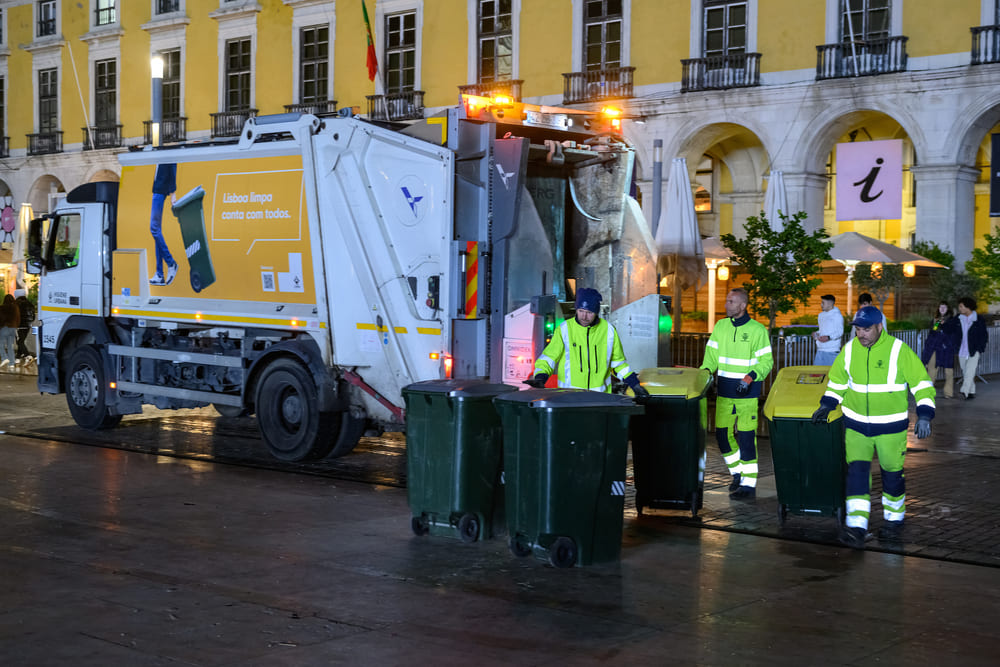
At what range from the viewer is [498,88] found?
3256 centimetres

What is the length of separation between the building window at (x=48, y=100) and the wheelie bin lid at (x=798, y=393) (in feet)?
130

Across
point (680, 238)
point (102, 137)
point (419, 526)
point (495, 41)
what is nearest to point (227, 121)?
point (102, 137)

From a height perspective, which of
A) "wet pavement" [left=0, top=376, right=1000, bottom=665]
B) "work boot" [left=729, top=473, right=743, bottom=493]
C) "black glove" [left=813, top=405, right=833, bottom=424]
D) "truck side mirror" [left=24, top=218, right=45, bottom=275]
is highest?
"truck side mirror" [left=24, top=218, right=45, bottom=275]

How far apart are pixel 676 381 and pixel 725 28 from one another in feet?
71.3

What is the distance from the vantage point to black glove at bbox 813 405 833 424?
28.0ft

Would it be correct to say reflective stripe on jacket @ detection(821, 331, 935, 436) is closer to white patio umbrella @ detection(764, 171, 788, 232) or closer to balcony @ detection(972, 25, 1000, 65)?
white patio umbrella @ detection(764, 171, 788, 232)

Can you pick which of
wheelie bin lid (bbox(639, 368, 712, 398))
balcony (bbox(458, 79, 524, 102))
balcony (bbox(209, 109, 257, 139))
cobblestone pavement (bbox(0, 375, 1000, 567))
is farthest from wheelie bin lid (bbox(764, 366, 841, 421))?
balcony (bbox(209, 109, 257, 139))

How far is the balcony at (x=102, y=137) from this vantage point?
42.1 metres

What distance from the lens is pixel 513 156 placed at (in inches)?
424

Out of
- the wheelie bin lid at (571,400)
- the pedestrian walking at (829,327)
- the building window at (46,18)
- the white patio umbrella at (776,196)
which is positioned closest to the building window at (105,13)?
the building window at (46,18)

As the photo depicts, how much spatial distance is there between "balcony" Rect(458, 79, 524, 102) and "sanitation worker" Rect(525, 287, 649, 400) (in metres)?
23.5

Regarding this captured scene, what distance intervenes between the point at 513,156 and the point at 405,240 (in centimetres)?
118

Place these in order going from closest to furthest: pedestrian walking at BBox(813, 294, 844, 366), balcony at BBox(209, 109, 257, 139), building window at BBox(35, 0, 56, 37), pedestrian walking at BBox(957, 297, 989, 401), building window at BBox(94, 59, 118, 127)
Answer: pedestrian walking at BBox(813, 294, 844, 366) < pedestrian walking at BBox(957, 297, 989, 401) < balcony at BBox(209, 109, 257, 139) < building window at BBox(94, 59, 118, 127) < building window at BBox(35, 0, 56, 37)

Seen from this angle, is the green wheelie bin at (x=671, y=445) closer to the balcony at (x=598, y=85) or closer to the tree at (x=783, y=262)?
the tree at (x=783, y=262)
